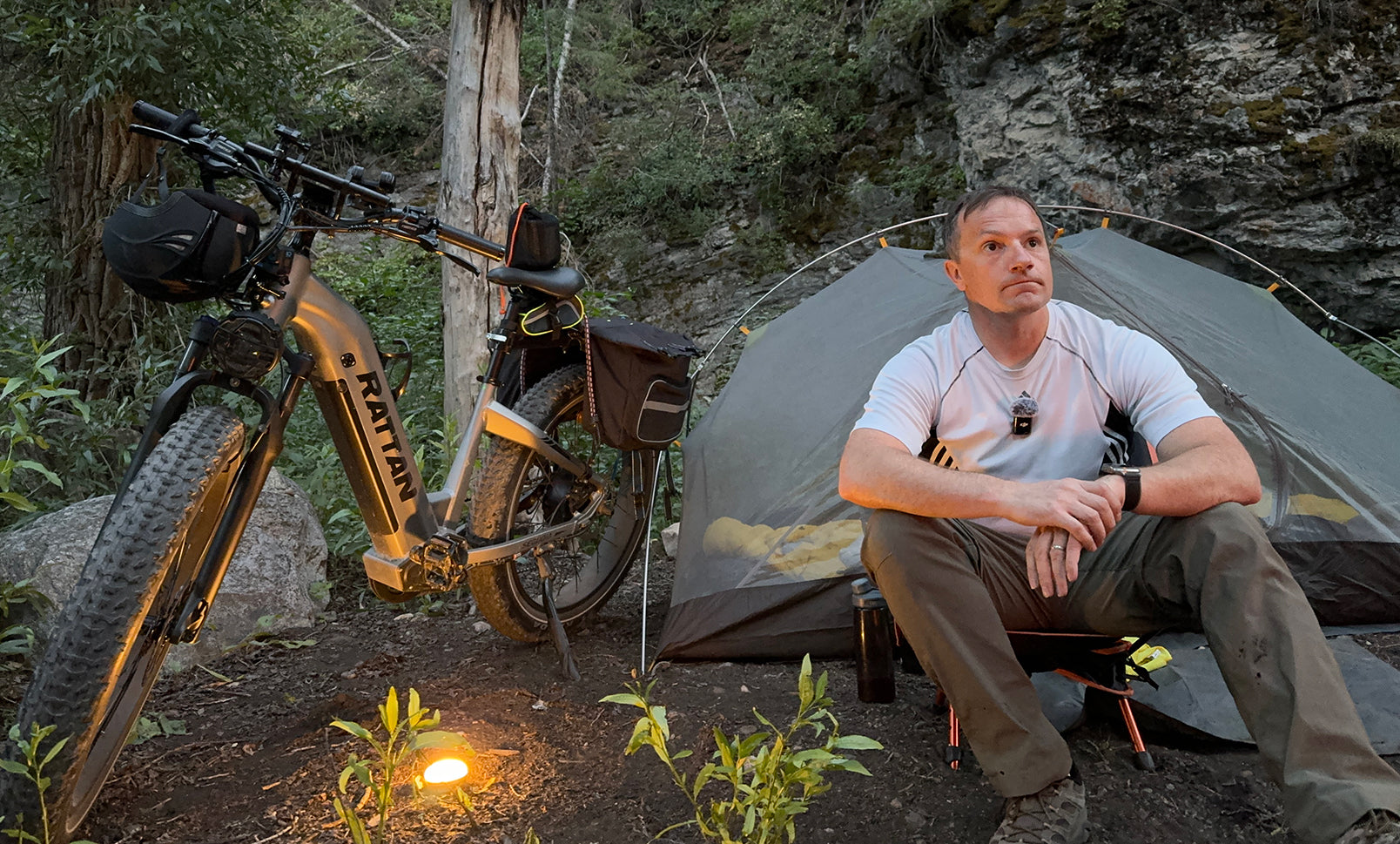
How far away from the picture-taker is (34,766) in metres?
1.69

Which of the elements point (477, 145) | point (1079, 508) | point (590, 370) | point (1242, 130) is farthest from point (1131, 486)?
point (1242, 130)

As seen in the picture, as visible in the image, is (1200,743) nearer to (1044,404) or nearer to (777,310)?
(1044,404)

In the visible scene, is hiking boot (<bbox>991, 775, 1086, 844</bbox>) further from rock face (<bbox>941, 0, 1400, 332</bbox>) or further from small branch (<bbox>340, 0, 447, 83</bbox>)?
small branch (<bbox>340, 0, 447, 83</bbox>)

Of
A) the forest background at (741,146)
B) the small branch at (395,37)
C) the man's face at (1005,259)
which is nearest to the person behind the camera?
the man's face at (1005,259)

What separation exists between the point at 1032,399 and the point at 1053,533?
1.42ft

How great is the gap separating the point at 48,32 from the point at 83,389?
1.70 metres

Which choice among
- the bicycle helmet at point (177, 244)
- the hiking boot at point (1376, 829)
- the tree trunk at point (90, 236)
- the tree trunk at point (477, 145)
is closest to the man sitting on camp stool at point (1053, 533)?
the hiking boot at point (1376, 829)

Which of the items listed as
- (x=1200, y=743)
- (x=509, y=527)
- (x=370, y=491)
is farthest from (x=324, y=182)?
(x=1200, y=743)

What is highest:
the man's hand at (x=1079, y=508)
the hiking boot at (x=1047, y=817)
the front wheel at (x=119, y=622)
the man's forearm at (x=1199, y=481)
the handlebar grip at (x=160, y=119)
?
the handlebar grip at (x=160, y=119)

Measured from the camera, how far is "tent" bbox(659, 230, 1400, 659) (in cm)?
289

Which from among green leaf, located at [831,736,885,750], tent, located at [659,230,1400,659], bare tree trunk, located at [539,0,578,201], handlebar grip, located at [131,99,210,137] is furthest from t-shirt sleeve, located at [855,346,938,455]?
bare tree trunk, located at [539,0,578,201]

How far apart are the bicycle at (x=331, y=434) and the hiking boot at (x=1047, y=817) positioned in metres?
1.47

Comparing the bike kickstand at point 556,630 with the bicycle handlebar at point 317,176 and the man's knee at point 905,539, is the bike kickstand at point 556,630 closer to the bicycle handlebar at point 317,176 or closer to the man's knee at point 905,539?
the bicycle handlebar at point 317,176

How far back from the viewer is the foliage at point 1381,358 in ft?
16.3
